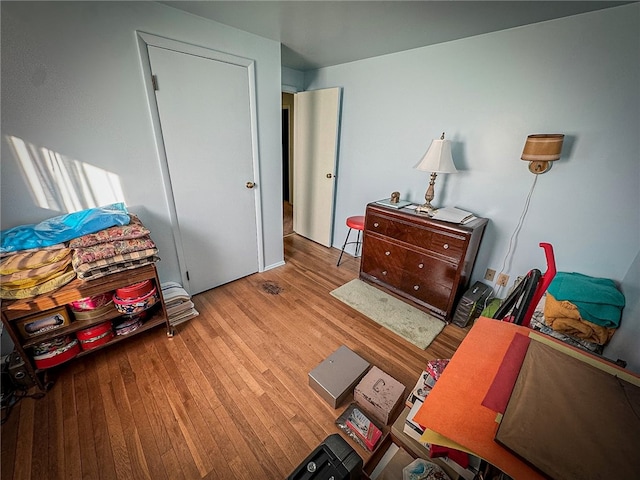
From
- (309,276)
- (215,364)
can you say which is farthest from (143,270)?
(309,276)

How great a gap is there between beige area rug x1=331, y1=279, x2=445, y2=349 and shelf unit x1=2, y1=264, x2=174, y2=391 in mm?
1603

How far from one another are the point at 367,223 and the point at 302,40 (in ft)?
5.48

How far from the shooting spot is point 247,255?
2.63 metres

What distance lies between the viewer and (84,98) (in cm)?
151

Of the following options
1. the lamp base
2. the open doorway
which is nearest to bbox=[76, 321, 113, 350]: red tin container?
the open doorway

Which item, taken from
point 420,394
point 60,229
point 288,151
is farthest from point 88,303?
point 288,151

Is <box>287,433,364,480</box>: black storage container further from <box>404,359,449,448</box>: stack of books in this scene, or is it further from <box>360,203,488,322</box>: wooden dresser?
<box>360,203,488,322</box>: wooden dresser

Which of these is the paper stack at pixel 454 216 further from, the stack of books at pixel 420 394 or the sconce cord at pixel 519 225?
the stack of books at pixel 420 394

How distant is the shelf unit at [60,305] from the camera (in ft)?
4.13

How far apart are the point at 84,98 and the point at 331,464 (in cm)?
227

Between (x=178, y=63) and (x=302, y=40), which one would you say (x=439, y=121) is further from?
(x=178, y=63)

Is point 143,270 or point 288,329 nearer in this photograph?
point 143,270

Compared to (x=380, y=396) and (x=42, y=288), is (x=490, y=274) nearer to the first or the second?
(x=380, y=396)

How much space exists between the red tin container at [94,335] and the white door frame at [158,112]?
692mm
